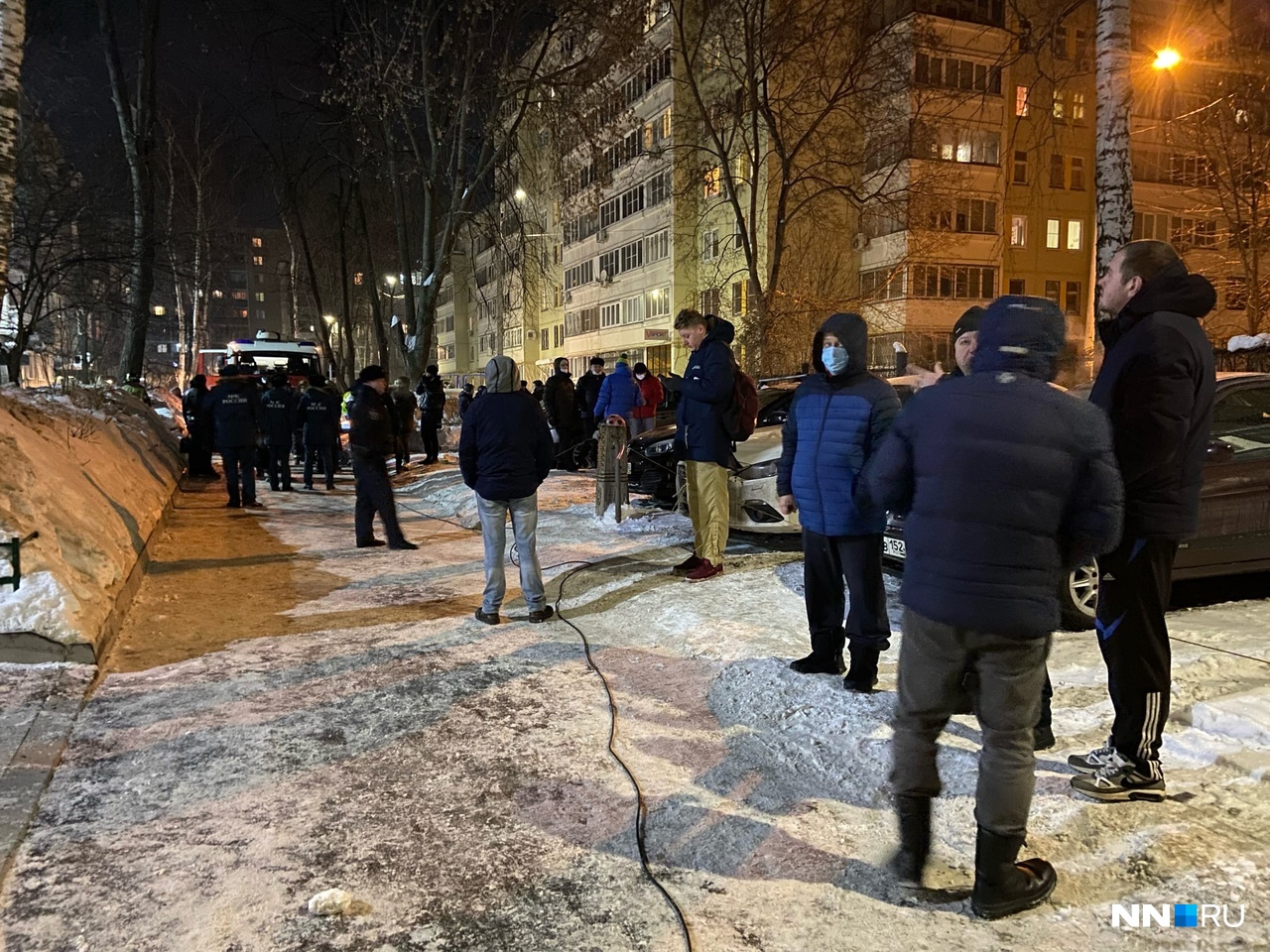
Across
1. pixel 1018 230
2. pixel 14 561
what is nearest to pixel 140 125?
pixel 14 561

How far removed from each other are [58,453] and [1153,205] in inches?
1591

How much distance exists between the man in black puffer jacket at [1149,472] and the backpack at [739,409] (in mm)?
3491

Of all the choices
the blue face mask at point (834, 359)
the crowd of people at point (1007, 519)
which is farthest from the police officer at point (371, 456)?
the blue face mask at point (834, 359)

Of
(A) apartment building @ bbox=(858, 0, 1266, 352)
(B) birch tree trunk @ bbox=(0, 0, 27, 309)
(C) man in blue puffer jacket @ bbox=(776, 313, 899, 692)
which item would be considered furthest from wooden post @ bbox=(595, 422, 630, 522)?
(A) apartment building @ bbox=(858, 0, 1266, 352)

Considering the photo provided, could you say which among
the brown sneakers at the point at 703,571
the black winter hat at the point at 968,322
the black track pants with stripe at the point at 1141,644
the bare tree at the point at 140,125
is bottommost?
the brown sneakers at the point at 703,571

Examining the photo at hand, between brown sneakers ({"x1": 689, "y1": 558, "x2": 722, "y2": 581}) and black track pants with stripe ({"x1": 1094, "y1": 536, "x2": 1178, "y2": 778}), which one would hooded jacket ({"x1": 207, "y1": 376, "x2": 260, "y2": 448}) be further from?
black track pants with stripe ({"x1": 1094, "y1": 536, "x2": 1178, "y2": 778})

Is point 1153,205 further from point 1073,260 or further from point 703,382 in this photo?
point 703,382

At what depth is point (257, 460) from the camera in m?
16.3

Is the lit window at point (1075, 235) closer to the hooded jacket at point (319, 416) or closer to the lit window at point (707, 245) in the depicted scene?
the lit window at point (707, 245)

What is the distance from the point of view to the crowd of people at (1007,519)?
8.29 feet

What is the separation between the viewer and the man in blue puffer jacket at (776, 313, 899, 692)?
4.31 m

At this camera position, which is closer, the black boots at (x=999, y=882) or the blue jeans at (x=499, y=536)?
the black boots at (x=999, y=882)

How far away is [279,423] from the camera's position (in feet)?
44.7

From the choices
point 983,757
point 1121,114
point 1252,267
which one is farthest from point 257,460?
point 1252,267
